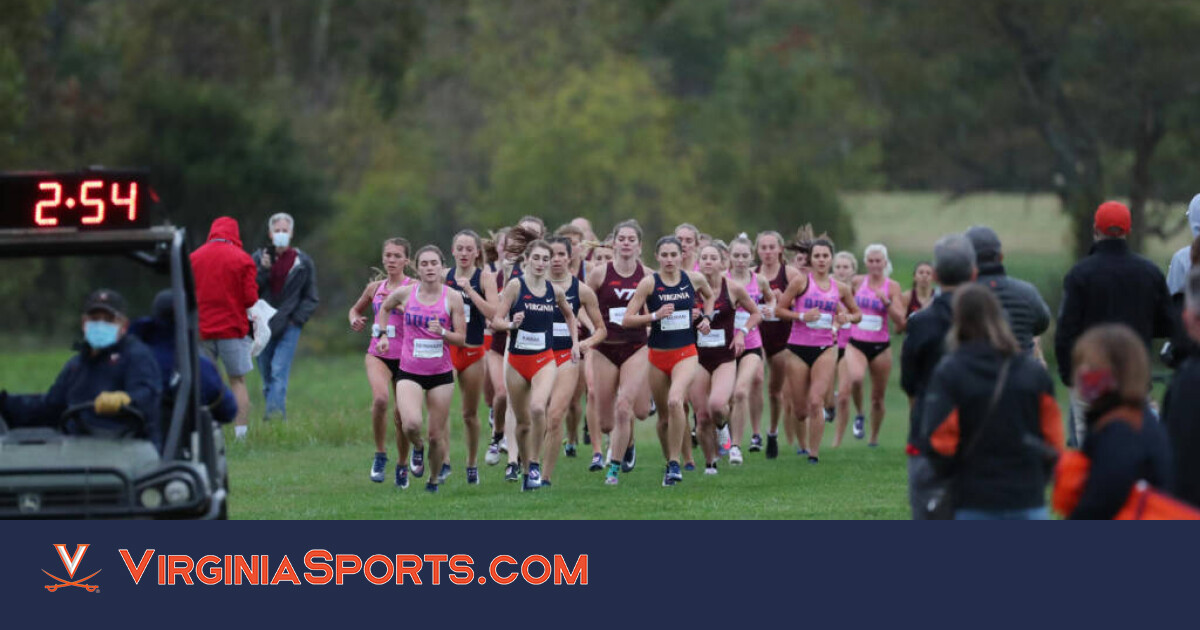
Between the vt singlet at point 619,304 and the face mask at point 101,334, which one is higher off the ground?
the vt singlet at point 619,304

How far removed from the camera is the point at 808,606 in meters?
9.15

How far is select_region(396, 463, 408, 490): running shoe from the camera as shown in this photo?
679 inches

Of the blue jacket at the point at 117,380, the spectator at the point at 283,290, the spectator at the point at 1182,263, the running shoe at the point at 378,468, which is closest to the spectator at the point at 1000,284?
the spectator at the point at 1182,263

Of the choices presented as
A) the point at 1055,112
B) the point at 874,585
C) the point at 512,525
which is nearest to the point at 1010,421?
the point at 874,585

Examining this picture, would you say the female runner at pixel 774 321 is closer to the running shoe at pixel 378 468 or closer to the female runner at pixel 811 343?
the female runner at pixel 811 343

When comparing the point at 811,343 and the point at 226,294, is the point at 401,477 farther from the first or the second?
the point at 811,343

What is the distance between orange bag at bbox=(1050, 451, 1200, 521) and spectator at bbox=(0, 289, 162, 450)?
5126 mm

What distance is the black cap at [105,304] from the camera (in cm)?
1135

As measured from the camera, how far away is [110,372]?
11367 mm

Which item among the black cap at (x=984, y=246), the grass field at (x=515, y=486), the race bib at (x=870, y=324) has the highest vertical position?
the black cap at (x=984, y=246)

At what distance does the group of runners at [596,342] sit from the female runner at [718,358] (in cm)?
2

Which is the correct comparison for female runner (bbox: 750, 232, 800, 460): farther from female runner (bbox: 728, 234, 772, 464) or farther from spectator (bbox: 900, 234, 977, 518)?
spectator (bbox: 900, 234, 977, 518)

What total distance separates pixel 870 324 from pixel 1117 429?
46.7 ft

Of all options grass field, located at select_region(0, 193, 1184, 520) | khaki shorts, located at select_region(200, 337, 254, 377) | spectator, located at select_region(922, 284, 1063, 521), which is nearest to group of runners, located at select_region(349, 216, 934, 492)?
grass field, located at select_region(0, 193, 1184, 520)
